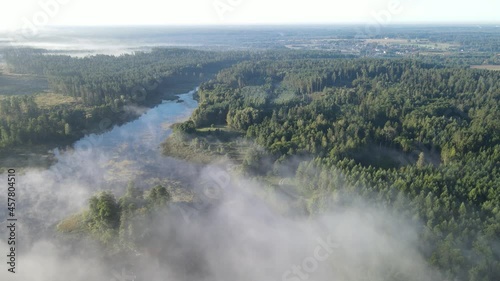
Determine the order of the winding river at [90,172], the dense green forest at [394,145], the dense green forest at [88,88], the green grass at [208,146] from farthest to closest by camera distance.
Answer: the dense green forest at [88,88] < the green grass at [208,146] < the winding river at [90,172] < the dense green forest at [394,145]

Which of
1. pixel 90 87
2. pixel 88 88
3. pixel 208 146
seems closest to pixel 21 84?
pixel 90 87

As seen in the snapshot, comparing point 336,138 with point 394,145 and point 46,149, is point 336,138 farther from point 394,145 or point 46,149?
point 46,149

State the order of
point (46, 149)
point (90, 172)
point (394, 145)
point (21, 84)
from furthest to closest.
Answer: point (21, 84)
point (46, 149)
point (394, 145)
point (90, 172)

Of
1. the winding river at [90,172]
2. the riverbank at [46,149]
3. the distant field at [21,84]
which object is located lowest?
the winding river at [90,172]

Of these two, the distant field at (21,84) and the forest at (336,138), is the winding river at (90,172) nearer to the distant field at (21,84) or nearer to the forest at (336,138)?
the forest at (336,138)

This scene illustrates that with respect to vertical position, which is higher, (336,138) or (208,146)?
(336,138)

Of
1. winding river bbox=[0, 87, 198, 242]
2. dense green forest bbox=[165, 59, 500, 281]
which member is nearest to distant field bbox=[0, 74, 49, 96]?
winding river bbox=[0, 87, 198, 242]

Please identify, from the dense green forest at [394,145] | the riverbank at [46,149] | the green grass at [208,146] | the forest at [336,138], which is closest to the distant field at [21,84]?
the forest at [336,138]

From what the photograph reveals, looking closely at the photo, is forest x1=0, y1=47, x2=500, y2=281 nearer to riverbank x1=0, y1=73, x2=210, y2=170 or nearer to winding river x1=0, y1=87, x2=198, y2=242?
riverbank x1=0, y1=73, x2=210, y2=170

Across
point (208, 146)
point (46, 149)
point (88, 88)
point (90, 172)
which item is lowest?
point (90, 172)
